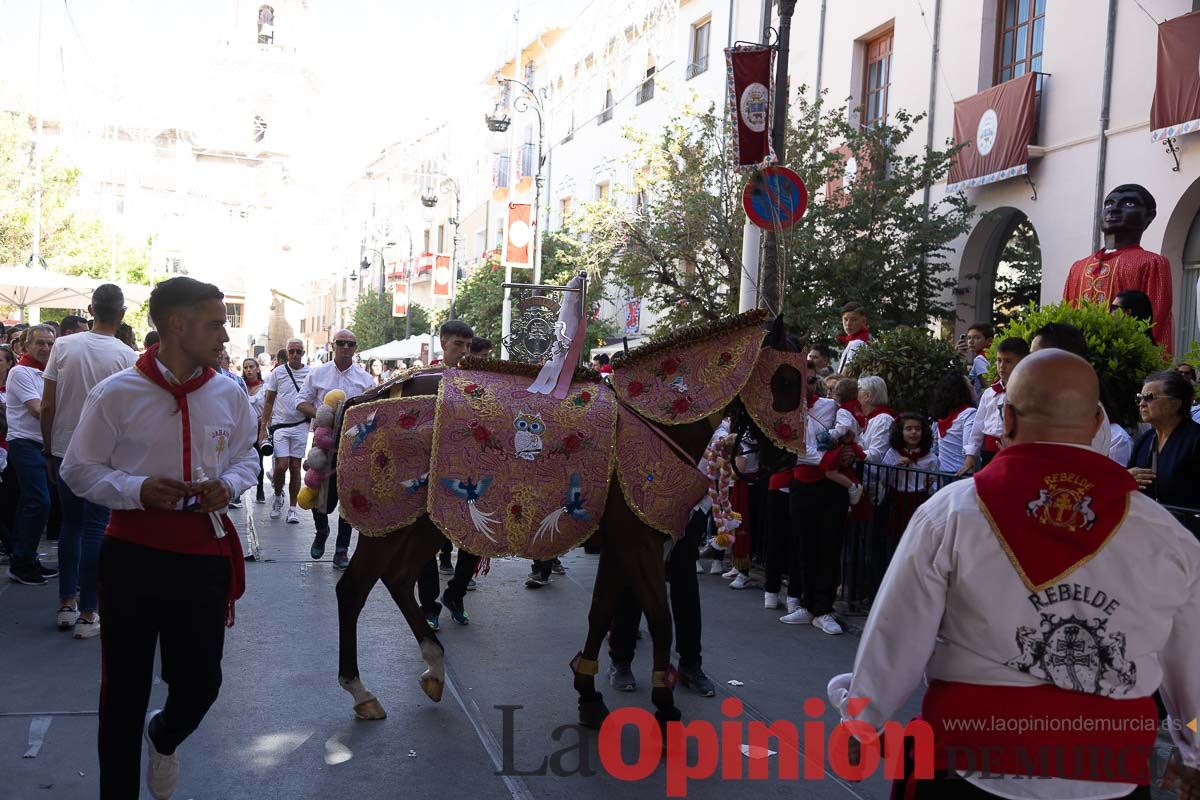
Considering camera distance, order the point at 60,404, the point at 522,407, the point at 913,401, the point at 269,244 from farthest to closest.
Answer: the point at 269,244 → the point at 913,401 → the point at 60,404 → the point at 522,407

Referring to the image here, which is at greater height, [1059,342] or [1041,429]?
[1059,342]

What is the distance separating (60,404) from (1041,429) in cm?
585

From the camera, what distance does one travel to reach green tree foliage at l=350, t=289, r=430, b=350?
A: 46969 millimetres

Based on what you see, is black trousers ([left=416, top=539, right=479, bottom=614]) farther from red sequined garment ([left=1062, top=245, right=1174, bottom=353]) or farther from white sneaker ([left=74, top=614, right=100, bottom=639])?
red sequined garment ([left=1062, top=245, right=1174, bottom=353])

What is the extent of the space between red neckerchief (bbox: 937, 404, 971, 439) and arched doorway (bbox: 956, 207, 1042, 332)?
7370mm

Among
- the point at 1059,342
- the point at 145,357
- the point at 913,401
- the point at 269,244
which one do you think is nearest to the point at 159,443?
the point at 145,357

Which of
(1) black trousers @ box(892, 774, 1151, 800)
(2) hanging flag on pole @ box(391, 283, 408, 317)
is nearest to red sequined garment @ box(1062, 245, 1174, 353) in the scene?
(1) black trousers @ box(892, 774, 1151, 800)

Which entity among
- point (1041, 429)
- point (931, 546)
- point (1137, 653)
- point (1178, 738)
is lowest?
point (1178, 738)

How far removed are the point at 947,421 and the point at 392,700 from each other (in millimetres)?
4812

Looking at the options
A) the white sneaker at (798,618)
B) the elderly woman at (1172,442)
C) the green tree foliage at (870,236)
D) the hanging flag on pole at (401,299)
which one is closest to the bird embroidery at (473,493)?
the white sneaker at (798,618)

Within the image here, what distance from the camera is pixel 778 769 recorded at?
4.64 meters

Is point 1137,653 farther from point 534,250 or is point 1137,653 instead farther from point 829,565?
point 534,250

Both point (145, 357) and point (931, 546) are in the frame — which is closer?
point (931, 546)

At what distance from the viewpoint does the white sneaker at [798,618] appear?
744 cm
